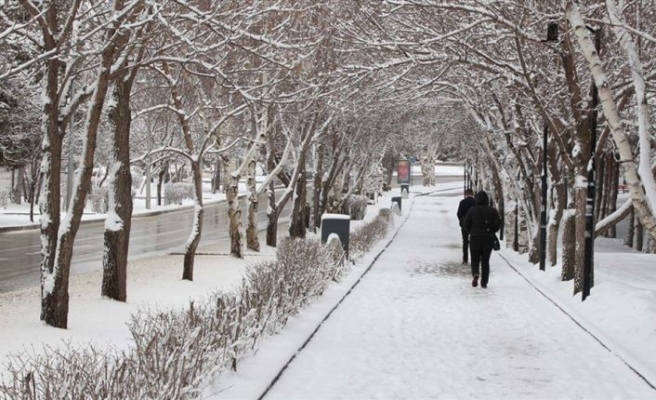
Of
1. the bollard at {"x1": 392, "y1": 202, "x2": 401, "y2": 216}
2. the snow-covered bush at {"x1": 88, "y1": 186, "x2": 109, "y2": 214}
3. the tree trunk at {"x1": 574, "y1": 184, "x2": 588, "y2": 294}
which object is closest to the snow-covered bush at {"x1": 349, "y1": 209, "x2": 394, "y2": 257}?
the tree trunk at {"x1": 574, "y1": 184, "x2": 588, "y2": 294}

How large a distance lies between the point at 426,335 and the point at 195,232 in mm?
7785

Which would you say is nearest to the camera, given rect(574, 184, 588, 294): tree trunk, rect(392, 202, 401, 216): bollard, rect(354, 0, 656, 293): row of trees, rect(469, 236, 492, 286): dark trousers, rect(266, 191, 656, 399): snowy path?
rect(266, 191, 656, 399): snowy path

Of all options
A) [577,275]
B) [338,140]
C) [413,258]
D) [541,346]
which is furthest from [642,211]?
[338,140]

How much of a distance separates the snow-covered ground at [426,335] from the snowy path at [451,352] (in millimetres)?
15

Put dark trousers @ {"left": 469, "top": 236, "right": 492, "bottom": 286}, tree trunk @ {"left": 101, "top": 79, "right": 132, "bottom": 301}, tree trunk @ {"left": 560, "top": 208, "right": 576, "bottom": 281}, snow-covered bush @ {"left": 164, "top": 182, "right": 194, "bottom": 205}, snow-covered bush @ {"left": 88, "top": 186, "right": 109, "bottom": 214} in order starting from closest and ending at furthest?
tree trunk @ {"left": 101, "top": 79, "right": 132, "bottom": 301}
dark trousers @ {"left": 469, "top": 236, "right": 492, "bottom": 286}
tree trunk @ {"left": 560, "top": 208, "right": 576, "bottom": 281}
snow-covered bush @ {"left": 88, "top": 186, "right": 109, "bottom": 214}
snow-covered bush @ {"left": 164, "top": 182, "right": 194, "bottom": 205}

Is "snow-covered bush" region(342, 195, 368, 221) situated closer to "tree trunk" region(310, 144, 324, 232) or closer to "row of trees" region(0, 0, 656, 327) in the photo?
"tree trunk" region(310, 144, 324, 232)

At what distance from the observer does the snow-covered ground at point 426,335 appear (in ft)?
26.3

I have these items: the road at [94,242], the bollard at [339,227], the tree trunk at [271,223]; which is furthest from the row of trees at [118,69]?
the tree trunk at [271,223]

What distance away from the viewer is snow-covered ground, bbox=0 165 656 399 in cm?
801

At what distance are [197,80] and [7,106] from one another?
13607 mm

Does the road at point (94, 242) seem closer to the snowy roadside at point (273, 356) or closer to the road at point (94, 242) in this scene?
the road at point (94, 242)

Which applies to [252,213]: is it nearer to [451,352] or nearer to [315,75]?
[315,75]

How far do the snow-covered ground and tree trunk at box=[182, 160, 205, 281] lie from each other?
0.33 metres

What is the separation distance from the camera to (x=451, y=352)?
9680 mm
